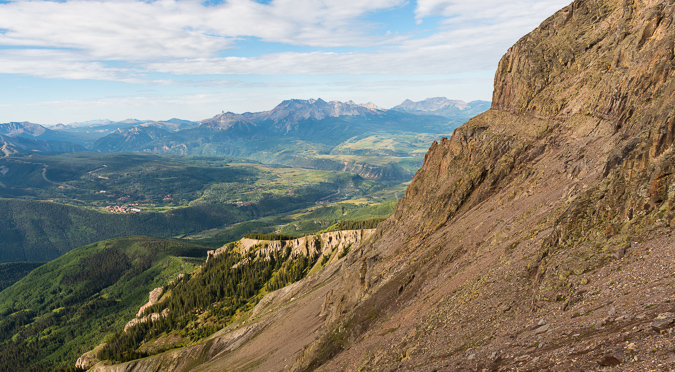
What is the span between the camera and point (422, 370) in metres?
37.5

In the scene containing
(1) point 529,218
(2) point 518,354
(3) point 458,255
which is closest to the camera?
(2) point 518,354

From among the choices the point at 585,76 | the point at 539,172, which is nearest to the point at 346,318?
the point at 539,172

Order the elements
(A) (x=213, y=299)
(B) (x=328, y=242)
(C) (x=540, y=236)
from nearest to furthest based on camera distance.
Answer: (C) (x=540, y=236) < (A) (x=213, y=299) < (B) (x=328, y=242)

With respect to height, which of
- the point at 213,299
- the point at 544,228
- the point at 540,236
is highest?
the point at 544,228

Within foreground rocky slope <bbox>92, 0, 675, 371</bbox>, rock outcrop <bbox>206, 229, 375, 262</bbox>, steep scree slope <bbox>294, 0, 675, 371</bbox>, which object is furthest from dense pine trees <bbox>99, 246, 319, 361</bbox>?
steep scree slope <bbox>294, 0, 675, 371</bbox>

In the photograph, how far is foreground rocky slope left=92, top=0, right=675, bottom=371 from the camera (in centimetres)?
3003

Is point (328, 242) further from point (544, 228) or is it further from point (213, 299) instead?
point (544, 228)

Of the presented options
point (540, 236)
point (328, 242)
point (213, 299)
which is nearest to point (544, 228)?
point (540, 236)

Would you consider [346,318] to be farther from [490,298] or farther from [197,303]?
[197,303]

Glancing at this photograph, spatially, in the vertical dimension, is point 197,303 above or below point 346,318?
below

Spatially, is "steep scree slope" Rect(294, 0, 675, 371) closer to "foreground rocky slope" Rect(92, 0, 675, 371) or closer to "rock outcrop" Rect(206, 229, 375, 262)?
"foreground rocky slope" Rect(92, 0, 675, 371)

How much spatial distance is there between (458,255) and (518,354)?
32934mm

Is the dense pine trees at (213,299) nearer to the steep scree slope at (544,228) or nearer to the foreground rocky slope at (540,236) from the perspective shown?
the foreground rocky slope at (540,236)

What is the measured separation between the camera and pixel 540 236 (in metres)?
48.8
